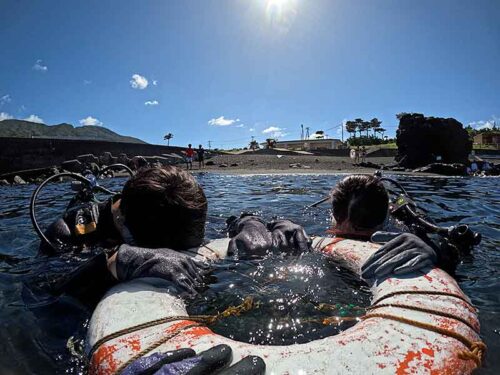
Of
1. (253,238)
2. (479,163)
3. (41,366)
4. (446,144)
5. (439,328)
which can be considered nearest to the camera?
(439,328)

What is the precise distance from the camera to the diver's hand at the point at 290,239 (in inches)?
118

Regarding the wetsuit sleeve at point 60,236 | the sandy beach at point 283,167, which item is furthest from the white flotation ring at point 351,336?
the sandy beach at point 283,167

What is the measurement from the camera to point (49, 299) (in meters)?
2.55

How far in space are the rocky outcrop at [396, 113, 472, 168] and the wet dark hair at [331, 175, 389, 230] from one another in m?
22.5

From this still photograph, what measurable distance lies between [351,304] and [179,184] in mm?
1430

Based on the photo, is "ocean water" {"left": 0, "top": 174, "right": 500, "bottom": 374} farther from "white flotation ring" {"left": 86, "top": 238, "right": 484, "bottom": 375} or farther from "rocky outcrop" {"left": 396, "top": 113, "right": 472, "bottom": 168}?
"rocky outcrop" {"left": 396, "top": 113, "right": 472, "bottom": 168}

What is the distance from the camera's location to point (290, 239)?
3084 mm

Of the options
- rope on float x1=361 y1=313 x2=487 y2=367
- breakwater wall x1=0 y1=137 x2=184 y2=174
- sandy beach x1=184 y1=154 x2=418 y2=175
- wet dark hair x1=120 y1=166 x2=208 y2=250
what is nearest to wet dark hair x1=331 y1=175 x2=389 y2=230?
wet dark hair x1=120 y1=166 x2=208 y2=250

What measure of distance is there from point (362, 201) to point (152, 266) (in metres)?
2.01

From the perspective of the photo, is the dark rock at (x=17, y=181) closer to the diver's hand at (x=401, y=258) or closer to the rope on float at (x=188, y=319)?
the rope on float at (x=188, y=319)

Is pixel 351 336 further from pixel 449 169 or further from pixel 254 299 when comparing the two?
pixel 449 169

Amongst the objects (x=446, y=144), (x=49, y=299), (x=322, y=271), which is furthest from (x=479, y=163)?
(x=49, y=299)

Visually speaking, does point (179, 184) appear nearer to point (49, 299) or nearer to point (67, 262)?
point (49, 299)

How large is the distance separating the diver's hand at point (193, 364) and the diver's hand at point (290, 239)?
1.63m
